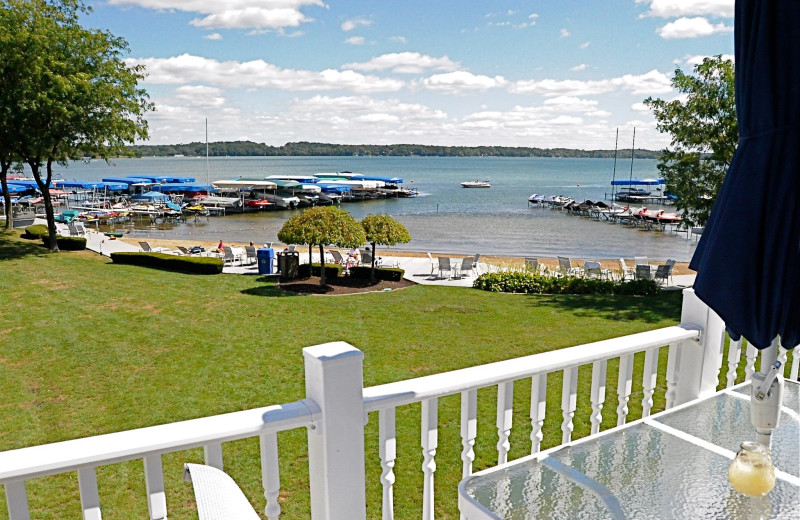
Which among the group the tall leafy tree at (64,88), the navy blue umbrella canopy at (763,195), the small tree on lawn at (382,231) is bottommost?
the small tree on lawn at (382,231)

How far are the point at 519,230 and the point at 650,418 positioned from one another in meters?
45.7

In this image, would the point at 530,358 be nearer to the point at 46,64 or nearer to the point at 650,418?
the point at 650,418

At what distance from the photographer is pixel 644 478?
2268mm

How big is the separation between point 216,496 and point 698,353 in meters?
2.70

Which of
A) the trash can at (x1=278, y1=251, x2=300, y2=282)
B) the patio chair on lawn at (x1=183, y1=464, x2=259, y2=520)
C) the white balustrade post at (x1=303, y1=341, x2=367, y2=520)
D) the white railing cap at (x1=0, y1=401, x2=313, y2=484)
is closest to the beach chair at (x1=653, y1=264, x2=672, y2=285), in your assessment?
the trash can at (x1=278, y1=251, x2=300, y2=282)

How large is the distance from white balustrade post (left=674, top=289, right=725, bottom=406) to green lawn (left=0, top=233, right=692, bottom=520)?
114 inches

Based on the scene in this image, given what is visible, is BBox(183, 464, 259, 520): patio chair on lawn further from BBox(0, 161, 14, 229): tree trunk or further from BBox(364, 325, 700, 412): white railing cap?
BBox(0, 161, 14, 229): tree trunk

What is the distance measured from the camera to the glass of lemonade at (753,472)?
6.62ft

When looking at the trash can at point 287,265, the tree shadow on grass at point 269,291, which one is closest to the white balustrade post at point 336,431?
the tree shadow on grass at point 269,291

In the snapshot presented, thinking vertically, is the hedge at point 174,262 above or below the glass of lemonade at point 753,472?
below

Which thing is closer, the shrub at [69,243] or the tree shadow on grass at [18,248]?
the tree shadow on grass at [18,248]

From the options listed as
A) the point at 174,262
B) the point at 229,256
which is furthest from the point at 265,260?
the point at 174,262

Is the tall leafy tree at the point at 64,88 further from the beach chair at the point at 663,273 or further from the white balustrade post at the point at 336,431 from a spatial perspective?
the white balustrade post at the point at 336,431

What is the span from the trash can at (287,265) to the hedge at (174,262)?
269cm
